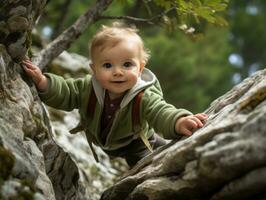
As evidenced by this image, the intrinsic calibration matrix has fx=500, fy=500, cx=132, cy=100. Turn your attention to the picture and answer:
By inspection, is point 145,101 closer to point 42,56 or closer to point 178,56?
point 42,56

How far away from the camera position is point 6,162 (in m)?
2.71

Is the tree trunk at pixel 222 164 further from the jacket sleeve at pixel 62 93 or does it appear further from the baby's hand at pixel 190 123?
the jacket sleeve at pixel 62 93

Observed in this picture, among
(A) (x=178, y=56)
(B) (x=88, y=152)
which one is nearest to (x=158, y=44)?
(A) (x=178, y=56)

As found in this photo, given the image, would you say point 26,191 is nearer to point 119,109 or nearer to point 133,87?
point 119,109

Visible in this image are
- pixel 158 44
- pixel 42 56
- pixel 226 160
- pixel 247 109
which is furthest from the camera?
pixel 158 44

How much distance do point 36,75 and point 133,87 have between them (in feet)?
2.58

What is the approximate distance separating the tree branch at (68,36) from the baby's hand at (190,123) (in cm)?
158

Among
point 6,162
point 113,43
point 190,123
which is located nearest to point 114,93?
point 113,43

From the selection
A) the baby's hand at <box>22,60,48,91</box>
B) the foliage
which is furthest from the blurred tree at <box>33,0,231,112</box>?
the baby's hand at <box>22,60,48,91</box>

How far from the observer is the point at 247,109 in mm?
2826

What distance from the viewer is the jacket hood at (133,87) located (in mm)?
4051

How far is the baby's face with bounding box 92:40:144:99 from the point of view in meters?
3.99

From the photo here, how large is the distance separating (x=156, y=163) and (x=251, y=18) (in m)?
28.2

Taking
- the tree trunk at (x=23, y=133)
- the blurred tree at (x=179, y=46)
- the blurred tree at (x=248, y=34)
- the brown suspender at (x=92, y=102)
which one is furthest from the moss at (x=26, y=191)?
the blurred tree at (x=248, y=34)
